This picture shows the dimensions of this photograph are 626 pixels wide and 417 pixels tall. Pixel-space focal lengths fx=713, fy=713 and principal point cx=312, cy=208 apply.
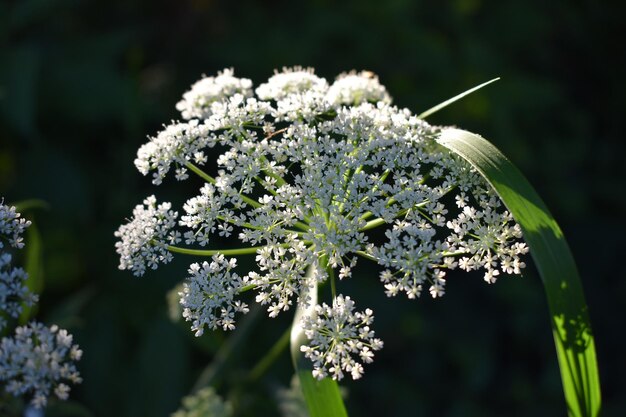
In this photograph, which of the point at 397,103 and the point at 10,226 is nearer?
the point at 10,226

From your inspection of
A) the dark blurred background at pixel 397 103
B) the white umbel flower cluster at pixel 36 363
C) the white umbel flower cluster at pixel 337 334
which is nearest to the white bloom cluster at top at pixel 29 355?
the white umbel flower cluster at pixel 36 363

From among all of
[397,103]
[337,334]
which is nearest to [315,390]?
[337,334]

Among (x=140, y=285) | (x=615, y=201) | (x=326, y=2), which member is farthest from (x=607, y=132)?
(x=140, y=285)

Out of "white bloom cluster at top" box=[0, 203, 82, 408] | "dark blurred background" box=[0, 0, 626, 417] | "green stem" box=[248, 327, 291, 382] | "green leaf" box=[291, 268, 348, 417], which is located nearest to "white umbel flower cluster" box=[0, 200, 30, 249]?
"white bloom cluster at top" box=[0, 203, 82, 408]

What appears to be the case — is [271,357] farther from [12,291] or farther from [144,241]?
[12,291]

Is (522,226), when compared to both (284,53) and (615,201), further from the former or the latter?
(615,201)
